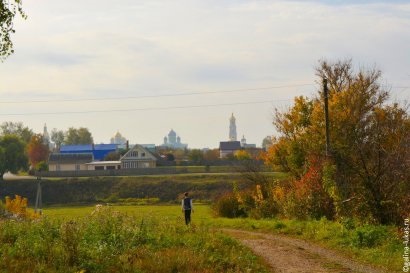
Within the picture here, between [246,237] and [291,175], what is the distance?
55.6 feet

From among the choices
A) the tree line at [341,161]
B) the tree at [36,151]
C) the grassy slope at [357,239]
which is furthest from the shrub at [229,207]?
the tree at [36,151]

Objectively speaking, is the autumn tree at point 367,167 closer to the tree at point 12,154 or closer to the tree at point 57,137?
the tree at point 12,154

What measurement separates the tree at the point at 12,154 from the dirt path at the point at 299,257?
92.5m

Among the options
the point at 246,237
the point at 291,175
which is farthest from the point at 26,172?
the point at 246,237

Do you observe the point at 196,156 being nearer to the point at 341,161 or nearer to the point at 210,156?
the point at 210,156

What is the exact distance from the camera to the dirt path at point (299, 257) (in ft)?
53.7

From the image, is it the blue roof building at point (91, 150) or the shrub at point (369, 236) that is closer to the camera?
the shrub at point (369, 236)

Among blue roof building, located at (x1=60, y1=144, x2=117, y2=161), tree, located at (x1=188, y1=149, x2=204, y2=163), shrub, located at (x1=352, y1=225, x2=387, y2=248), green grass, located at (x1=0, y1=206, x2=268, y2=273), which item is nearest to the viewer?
green grass, located at (x1=0, y1=206, x2=268, y2=273)

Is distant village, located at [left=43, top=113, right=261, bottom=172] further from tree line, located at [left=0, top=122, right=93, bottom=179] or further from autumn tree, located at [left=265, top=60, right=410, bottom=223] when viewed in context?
Answer: autumn tree, located at [left=265, top=60, right=410, bottom=223]

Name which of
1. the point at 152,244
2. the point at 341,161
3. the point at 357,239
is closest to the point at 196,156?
the point at 341,161

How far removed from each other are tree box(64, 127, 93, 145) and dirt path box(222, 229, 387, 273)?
166088 mm

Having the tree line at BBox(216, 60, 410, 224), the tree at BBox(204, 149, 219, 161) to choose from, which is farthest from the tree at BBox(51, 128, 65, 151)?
the tree line at BBox(216, 60, 410, 224)

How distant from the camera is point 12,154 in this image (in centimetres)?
10975

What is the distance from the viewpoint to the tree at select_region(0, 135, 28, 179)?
10838 cm
